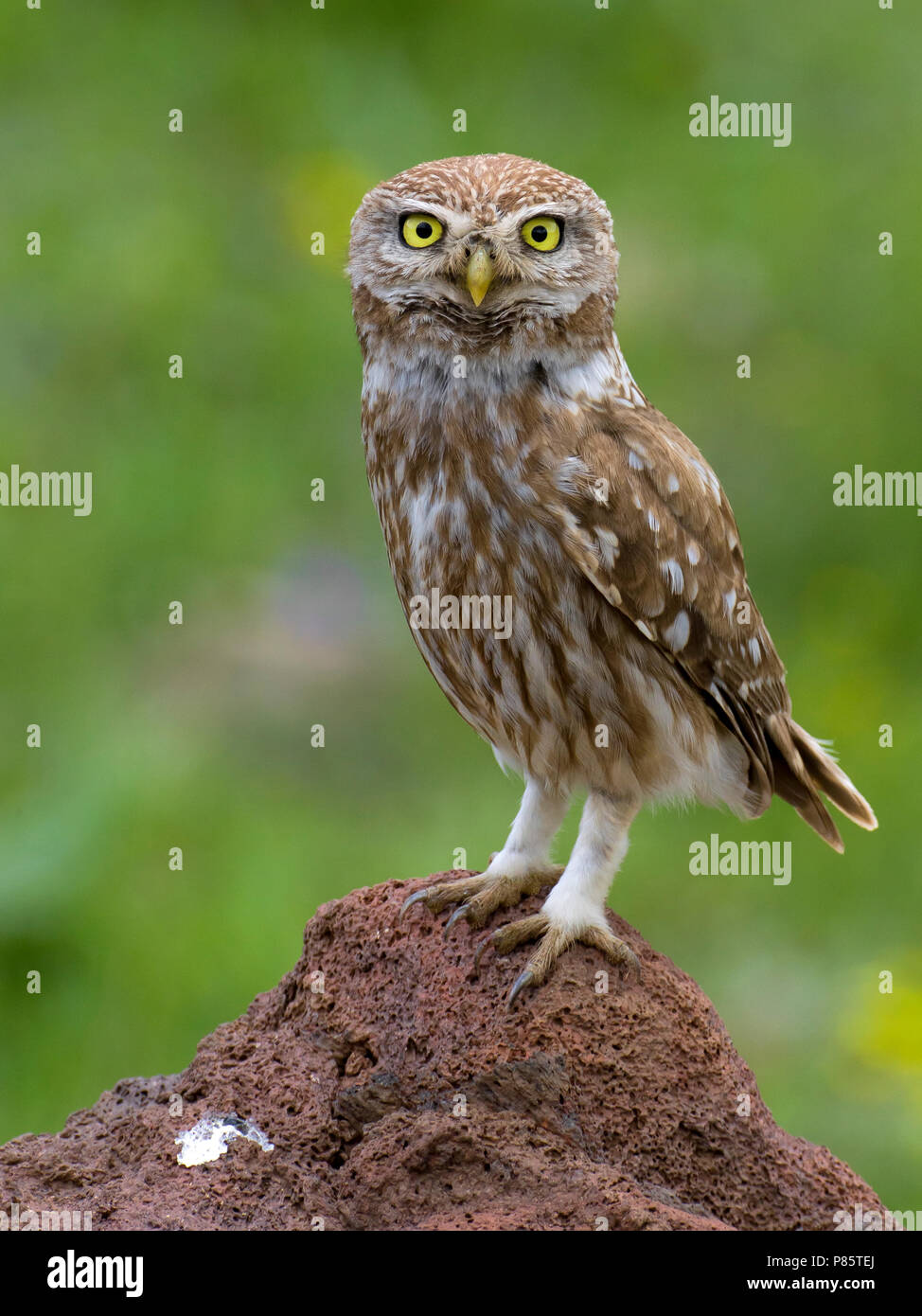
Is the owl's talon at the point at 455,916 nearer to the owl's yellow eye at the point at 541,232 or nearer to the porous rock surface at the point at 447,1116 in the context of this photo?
the porous rock surface at the point at 447,1116

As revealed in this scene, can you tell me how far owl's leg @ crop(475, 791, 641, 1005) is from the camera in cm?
363

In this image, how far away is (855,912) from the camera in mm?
7270

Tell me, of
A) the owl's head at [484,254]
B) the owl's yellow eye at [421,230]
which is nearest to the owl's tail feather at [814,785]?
the owl's head at [484,254]

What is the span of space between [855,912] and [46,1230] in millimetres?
4802

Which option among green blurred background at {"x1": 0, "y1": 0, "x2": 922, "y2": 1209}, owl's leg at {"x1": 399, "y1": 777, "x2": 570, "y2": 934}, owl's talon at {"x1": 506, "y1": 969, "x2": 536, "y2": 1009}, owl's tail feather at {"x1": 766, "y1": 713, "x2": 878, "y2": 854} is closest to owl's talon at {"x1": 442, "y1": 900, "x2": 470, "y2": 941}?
owl's leg at {"x1": 399, "y1": 777, "x2": 570, "y2": 934}

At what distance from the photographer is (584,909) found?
12.2ft

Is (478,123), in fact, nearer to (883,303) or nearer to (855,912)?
(883,303)

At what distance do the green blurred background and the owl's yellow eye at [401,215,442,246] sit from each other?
11.1 feet

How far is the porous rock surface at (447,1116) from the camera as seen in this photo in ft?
10.7

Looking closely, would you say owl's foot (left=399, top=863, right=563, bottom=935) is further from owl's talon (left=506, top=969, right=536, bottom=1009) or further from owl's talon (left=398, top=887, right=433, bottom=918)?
owl's talon (left=506, top=969, right=536, bottom=1009)

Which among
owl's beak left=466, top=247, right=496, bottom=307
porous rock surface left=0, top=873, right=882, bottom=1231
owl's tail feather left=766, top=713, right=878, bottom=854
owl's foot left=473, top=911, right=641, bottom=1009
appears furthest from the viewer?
owl's tail feather left=766, top=713, right=878, bottom=854

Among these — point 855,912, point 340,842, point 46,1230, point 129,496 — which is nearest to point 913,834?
point 855,912

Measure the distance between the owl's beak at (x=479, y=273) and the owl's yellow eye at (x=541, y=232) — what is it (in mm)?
136
